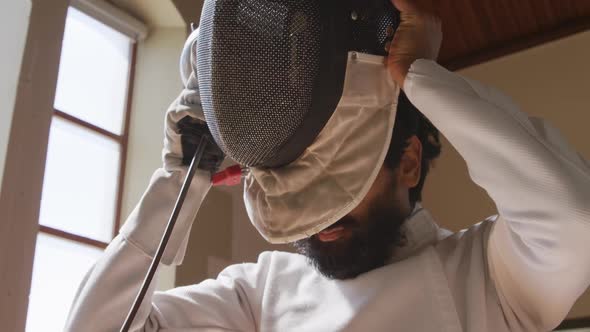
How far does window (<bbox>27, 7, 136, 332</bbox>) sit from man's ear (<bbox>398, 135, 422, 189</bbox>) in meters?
1.01

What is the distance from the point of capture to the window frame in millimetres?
1764

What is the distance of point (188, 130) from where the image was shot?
3.43ft

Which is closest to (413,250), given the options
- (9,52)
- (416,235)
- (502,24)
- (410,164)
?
(416,235)

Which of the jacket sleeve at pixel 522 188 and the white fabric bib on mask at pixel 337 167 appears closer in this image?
the jacket sleeve at pixel 522 188

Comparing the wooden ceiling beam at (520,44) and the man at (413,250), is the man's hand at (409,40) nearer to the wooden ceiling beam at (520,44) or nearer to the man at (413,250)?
the man at (413,250)

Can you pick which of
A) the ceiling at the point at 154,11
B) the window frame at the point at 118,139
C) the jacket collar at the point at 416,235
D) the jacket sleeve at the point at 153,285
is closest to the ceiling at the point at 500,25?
the ceiling at the point at 154,11

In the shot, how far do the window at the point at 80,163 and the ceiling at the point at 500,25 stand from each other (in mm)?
1395

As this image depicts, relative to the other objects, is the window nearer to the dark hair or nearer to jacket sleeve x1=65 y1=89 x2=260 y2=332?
jacket sleeve x1=65 y1=89 x2=260 y2=332

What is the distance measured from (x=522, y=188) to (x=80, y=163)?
1413 mm

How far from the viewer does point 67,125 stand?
6.12 feet

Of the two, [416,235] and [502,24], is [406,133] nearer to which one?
[416,235]

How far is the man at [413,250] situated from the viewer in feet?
2.62

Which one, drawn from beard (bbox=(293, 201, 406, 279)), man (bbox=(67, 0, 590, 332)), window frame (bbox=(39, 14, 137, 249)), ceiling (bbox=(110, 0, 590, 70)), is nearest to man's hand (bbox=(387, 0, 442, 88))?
man (bbox=(67, 0, 590, 332))

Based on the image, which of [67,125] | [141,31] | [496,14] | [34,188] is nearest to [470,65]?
[496,14]
